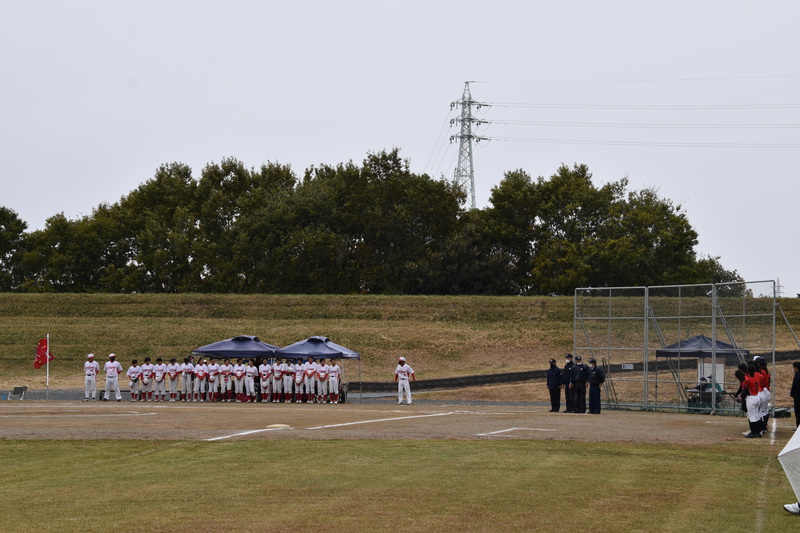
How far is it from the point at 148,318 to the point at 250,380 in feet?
85.4

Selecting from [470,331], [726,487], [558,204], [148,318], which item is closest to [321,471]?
[726,487]

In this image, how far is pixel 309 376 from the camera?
3625cm

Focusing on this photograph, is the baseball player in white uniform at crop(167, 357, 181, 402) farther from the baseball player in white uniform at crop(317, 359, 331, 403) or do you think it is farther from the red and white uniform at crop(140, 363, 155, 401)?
the baseball player in white uniform at crop(317, 359, 331, 403)

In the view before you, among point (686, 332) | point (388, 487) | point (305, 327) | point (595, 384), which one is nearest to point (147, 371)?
point (595, 384)

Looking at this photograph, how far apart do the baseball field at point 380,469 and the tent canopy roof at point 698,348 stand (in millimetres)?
1939

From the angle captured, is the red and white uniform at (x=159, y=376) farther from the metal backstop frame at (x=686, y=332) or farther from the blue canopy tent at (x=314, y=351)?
the metal backstop frame at (x=686, y=332)

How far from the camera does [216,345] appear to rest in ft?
118

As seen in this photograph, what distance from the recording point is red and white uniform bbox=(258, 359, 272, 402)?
1446 inches

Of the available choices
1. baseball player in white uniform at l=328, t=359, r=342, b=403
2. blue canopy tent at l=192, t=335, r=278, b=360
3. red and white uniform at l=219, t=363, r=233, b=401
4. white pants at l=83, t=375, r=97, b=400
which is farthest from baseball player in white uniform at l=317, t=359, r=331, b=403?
white pants at l=83, t=375, r=97, b=400

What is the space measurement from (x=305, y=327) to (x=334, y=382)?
2283cm

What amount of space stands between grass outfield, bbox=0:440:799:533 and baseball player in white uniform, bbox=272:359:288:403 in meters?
17.0

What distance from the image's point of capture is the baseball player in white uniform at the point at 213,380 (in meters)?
37.2

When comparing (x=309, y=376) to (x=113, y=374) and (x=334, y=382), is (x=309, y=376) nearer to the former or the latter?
(x=334, y=382)

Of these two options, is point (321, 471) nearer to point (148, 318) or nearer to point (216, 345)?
point (216, 345)
